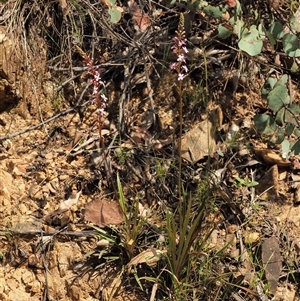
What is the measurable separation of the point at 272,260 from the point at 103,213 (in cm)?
74

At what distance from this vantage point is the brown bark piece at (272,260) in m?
2.29

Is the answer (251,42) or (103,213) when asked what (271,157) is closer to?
(251,42)

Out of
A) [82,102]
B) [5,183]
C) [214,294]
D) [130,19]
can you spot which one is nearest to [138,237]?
[214,294]

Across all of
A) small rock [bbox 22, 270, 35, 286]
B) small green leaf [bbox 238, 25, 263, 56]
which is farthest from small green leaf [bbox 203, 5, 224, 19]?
small rock [bbox 22, 270, 35, 286]

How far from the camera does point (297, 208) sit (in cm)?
251

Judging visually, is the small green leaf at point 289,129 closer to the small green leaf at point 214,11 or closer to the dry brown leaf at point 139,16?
the small green leaf at point 214,11

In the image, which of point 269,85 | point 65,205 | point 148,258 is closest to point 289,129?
point 269,85

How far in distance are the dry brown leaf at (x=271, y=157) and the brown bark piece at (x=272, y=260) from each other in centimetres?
39

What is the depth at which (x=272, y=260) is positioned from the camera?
2.33m

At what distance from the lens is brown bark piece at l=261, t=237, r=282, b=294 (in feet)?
7.52

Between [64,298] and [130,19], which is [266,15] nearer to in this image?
[130,19]

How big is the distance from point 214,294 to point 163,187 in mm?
543

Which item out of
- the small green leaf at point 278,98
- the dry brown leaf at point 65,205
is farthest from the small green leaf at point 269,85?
the dry brown leaf at point 65,205

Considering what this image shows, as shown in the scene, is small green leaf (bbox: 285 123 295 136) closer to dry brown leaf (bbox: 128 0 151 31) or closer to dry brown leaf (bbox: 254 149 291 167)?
dry brown leaf (bbox: 254 149 291 167)
